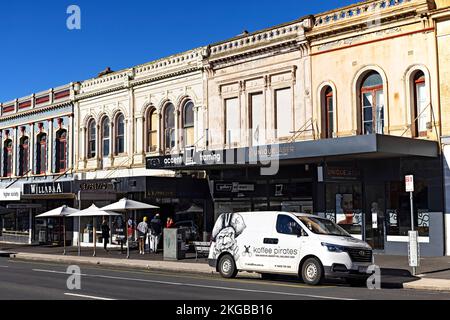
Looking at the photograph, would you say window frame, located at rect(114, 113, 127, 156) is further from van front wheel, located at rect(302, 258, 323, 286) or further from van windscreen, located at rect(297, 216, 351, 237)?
van front wheel, located at rect(302, 258, 323, 286)

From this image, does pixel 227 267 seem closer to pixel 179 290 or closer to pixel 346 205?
pixel 179 290

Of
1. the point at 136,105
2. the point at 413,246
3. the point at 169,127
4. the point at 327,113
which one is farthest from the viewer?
the point at 136,105

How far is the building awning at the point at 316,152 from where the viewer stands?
21.2 metres

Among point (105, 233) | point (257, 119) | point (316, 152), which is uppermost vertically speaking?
point (257, 119)

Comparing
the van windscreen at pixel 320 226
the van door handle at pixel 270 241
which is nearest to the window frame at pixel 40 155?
the van door handle at pixel 270 241

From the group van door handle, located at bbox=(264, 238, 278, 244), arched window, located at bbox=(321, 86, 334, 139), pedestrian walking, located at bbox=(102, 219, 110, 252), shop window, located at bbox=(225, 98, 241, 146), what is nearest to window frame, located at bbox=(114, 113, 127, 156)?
pedestrian walking, located at bbox=(102, 219, 110, 252)

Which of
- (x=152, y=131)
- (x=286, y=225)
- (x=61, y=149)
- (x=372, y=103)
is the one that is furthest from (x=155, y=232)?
(x=61, y=149)

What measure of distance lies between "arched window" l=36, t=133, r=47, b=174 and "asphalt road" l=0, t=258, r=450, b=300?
2325 centimetres

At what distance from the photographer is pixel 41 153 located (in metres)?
42.1

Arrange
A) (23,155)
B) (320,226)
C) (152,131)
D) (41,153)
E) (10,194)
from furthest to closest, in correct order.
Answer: (23,155) → (41,153) → (10,194) → (152,131) → (320,226)

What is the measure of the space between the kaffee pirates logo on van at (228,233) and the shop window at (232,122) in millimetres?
10609

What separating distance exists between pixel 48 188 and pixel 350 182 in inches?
763

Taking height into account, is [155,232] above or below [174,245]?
above

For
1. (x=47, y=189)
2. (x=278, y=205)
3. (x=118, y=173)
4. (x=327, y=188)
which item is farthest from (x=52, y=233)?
(x=327, y=188)
